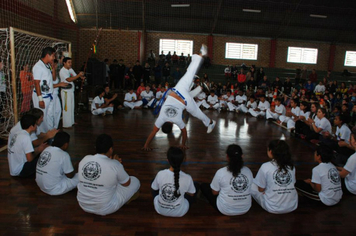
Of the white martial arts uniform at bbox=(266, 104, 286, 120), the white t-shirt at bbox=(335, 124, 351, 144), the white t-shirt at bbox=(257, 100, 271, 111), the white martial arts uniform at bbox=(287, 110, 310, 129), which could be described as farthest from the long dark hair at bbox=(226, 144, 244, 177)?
the white t-shirt at bbox=(257, 100, 271, 111)

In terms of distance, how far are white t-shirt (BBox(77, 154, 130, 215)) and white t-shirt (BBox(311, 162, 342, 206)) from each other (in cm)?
207

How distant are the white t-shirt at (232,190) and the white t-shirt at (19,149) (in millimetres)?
2245

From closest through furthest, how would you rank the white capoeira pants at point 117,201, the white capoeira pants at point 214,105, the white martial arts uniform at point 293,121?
the white capoeira pants at point 117,201 → the white martial arts uniform at point 293,121 → the white capoeira pants at point 214,105

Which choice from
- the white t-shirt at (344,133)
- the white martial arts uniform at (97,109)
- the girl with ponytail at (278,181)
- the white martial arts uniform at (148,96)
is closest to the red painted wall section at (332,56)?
the white martial arts uniform at (148,96)

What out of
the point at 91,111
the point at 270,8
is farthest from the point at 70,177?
the point at 270,8

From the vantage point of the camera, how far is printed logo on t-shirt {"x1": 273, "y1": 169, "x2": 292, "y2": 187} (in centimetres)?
280

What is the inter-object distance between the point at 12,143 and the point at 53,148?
76 centimetres

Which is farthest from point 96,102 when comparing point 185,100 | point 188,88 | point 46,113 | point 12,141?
point 12,141

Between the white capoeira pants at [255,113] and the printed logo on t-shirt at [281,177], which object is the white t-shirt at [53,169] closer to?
the printed logo on t-shirt at [281,177]

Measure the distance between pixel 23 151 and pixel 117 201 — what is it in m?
1.45

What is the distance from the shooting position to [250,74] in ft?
43.8

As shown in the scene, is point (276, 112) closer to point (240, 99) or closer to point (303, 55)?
point (240, 99)

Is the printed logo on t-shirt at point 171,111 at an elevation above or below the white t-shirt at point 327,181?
above

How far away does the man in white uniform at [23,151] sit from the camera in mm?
3313
